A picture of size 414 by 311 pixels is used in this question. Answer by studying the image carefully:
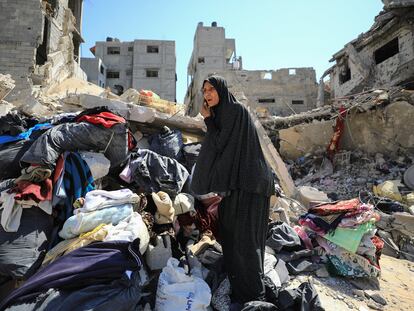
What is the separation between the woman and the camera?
1.99 m

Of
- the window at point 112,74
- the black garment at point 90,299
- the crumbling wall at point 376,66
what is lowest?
the black garment at point 90,299

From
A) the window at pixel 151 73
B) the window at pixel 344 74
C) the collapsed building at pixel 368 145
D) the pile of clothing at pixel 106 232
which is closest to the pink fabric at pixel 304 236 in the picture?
the pile of clothing at pixel 106 232

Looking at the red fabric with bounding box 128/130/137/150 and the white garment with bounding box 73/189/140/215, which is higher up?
the red fabric with bounding box 128/130/137/150

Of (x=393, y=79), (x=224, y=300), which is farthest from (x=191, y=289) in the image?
(x=393, y=79)

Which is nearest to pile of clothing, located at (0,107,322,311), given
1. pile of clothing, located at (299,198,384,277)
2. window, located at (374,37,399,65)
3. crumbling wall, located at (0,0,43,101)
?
pile of clothing, located at (299,198,384,277)

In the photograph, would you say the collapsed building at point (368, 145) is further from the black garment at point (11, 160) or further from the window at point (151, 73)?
the window at point (151, 73)

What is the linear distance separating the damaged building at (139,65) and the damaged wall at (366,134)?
18.8 metres

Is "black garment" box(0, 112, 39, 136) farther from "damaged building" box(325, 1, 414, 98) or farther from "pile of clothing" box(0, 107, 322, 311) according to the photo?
"damaged building" box(325, 1, 414, 98)

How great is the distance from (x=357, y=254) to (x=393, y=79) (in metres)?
13.1

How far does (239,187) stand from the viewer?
2.03m

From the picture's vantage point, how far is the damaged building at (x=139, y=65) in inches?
1089

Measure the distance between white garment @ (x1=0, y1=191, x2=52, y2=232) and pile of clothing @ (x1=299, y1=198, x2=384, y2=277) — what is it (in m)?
2.51

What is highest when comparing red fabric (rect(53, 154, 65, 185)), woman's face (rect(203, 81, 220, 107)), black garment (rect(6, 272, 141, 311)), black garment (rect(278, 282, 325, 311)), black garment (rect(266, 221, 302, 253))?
woman's face (rect(203, 81, 220, 107))

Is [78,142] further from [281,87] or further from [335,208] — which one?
[281,87]
